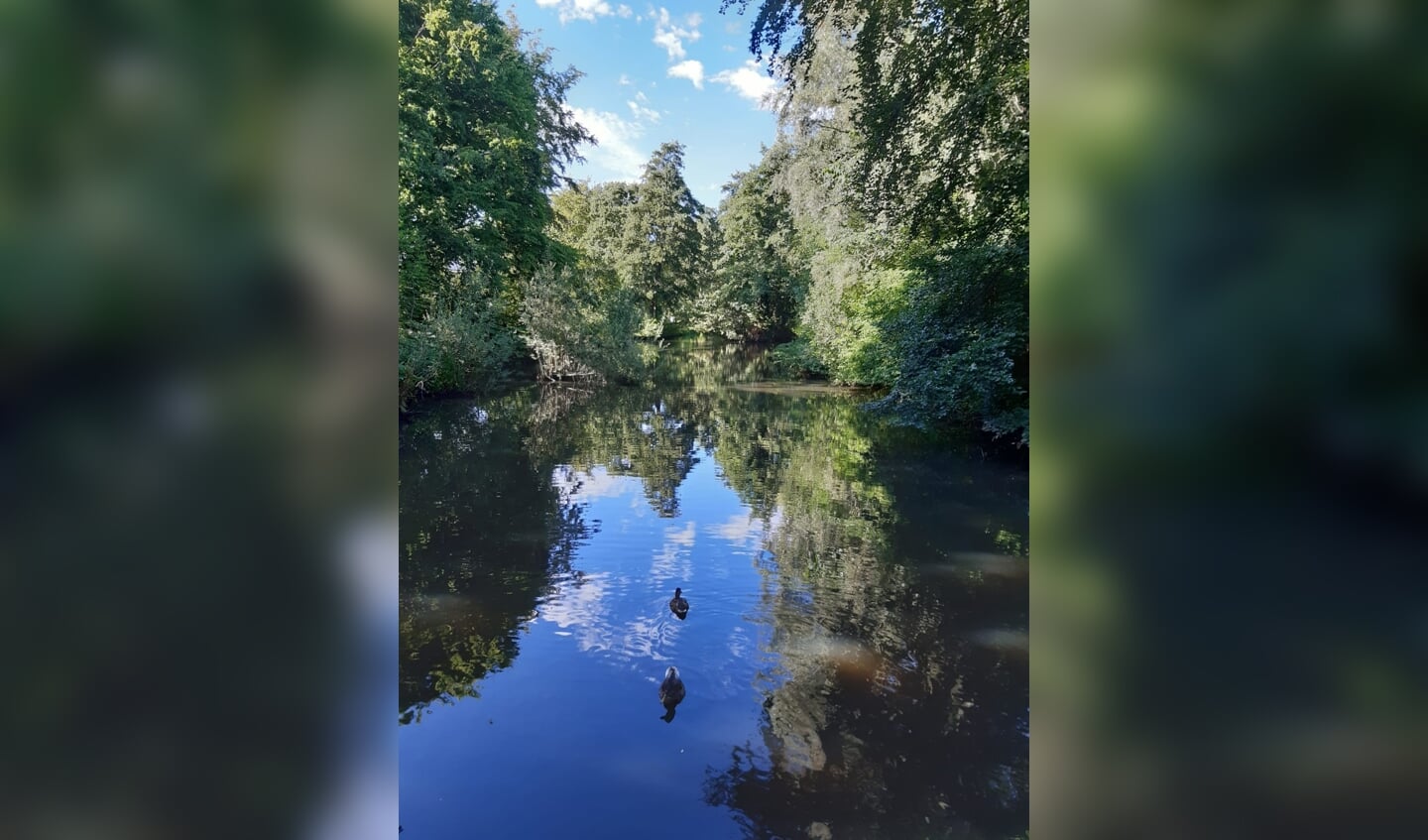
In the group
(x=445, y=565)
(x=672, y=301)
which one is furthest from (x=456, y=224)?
(x=672, y=301)

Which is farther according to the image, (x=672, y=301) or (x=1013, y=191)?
(x=672, y=301)

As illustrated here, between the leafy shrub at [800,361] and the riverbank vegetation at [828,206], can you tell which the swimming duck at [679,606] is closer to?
the riverbank vegetation at [828,206]

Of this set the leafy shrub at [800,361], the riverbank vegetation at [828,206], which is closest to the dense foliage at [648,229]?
the riverbank vegetation at [828,206]

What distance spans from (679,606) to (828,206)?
31.8 ft

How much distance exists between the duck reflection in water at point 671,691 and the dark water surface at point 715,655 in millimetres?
45

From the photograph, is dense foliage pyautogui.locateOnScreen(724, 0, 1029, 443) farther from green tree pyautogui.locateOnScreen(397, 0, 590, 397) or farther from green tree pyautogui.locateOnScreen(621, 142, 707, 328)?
green tree pyautogui.locateOnScreen(621, 142, 707, 328)
